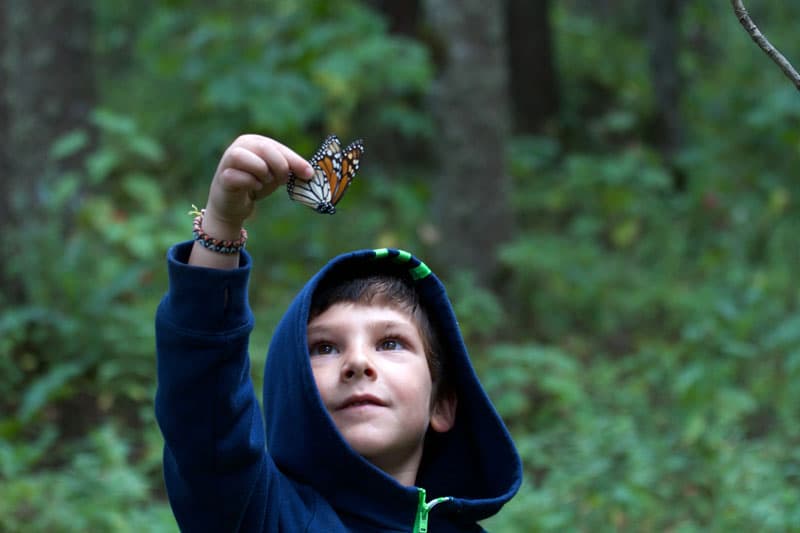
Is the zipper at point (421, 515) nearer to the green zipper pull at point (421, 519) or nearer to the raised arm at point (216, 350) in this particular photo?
the green zipper pull at point (421, 519)

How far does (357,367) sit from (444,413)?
44cm

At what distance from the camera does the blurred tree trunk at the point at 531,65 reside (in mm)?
12430

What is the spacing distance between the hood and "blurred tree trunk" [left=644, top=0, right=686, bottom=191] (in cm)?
876

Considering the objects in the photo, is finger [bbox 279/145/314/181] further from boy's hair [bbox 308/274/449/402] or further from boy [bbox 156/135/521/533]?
boy's hair [bbox 308/274/449/402]

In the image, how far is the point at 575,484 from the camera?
523 centimetres

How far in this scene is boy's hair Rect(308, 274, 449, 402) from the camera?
2371 millimetres

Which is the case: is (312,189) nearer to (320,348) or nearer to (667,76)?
(320,348)

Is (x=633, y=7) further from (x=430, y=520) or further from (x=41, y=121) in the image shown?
(x=430, y=520)

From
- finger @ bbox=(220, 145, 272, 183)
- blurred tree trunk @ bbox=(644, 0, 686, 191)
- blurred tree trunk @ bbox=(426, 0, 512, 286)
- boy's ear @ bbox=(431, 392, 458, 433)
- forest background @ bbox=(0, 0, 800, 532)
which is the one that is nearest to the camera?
finger @ bbox=(220, 145, 272, 183)

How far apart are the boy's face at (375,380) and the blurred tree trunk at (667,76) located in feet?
29.5

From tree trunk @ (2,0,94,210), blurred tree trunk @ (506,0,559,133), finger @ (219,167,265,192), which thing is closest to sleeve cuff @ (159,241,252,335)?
finger @ (219,167,265,192)

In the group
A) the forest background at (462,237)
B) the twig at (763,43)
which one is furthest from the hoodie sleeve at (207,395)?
the forest background at (462,237)


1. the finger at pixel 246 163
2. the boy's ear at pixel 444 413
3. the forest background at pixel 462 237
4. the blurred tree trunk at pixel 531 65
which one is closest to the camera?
the finger at pixel 246 163

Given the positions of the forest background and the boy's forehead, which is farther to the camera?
the forest background
